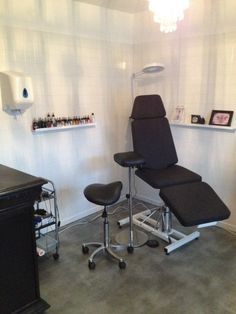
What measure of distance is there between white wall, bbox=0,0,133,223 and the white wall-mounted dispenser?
0.54 ft

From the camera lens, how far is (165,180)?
103 inches

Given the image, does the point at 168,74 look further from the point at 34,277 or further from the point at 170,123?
the point at 34,277

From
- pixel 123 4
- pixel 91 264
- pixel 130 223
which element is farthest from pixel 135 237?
pixel 123 4

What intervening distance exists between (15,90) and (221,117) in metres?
1.91

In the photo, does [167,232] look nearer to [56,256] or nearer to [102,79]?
[56,256]

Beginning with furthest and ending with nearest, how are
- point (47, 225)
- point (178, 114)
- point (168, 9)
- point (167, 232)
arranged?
point (178, 114) < point (167, 232) < point (47, 225) < point (168, 9)

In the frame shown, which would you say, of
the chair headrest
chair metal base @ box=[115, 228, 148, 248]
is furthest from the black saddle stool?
the chair headrest

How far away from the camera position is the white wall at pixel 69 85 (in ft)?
8.35

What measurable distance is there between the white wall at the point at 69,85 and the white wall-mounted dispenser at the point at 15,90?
165 millimetres

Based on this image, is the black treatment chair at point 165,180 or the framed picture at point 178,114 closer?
the black treatment chair at point 165,180

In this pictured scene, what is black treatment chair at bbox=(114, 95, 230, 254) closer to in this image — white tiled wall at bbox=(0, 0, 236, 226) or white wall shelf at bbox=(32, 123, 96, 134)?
white tiled wall at bbox=(0, 0, 236, 226)

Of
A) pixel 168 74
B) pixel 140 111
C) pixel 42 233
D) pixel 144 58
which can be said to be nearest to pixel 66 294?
pixel 42 233

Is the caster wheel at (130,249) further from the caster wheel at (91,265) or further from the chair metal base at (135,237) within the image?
the caster wheel at (91,265)

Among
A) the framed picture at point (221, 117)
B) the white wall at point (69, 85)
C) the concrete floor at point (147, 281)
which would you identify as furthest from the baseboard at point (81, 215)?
the framed picture at point (221, 117)
